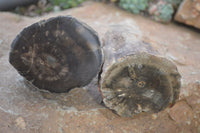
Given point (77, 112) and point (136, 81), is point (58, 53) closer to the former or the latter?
point (77, 112)

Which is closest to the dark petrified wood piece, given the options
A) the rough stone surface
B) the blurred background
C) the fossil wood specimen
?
the fossil wood specimen

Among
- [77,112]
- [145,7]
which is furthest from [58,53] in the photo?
[145,7]

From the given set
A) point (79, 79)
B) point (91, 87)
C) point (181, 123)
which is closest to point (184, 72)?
point (181, 123)

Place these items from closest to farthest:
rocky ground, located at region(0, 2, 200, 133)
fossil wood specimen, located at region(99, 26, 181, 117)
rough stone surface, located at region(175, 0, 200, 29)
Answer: fossil wood specimen, located at region(99, 26, 181, 117), rocky ground, located at region(0, 2, 200, 133), rough stone surface, located at region(175, 0, 200, 29)

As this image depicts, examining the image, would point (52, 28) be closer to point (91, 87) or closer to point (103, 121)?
point (91, 87)

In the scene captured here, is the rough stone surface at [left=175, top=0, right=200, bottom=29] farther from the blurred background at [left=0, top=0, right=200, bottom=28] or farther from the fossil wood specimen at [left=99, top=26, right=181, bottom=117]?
the fossil wood specimen at [left=99, top=26, right=181, bottom=117]
